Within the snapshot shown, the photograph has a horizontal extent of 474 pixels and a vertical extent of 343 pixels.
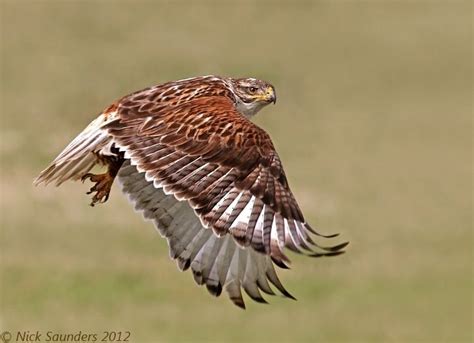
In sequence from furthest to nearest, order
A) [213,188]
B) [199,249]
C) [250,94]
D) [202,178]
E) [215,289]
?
[250,94]
[199,249]
[215,289]
[202,178]
[213,188]

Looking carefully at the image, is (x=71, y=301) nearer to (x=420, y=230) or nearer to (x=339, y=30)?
(x=420, y=230)

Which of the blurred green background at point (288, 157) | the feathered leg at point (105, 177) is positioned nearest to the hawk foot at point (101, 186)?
the feathered leg at point (105, 177)

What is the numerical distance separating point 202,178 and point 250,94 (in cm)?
290

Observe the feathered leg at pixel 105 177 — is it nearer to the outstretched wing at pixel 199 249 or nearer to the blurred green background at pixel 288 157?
the outstretched wing at pixel 199 249

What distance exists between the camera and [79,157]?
10.6m

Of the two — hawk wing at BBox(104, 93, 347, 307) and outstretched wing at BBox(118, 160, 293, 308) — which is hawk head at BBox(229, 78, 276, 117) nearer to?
hawk wing at BBox(104, 93, 347, 307)

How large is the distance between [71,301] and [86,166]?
471 inches

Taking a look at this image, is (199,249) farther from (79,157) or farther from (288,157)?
(288,157)

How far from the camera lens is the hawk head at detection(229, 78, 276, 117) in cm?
1213

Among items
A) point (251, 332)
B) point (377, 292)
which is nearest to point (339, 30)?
point (377, 292)

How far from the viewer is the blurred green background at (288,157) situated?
71.7ft

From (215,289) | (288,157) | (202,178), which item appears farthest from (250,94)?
(288,157)

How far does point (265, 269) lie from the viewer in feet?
33.1

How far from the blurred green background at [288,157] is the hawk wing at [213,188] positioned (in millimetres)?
9225
